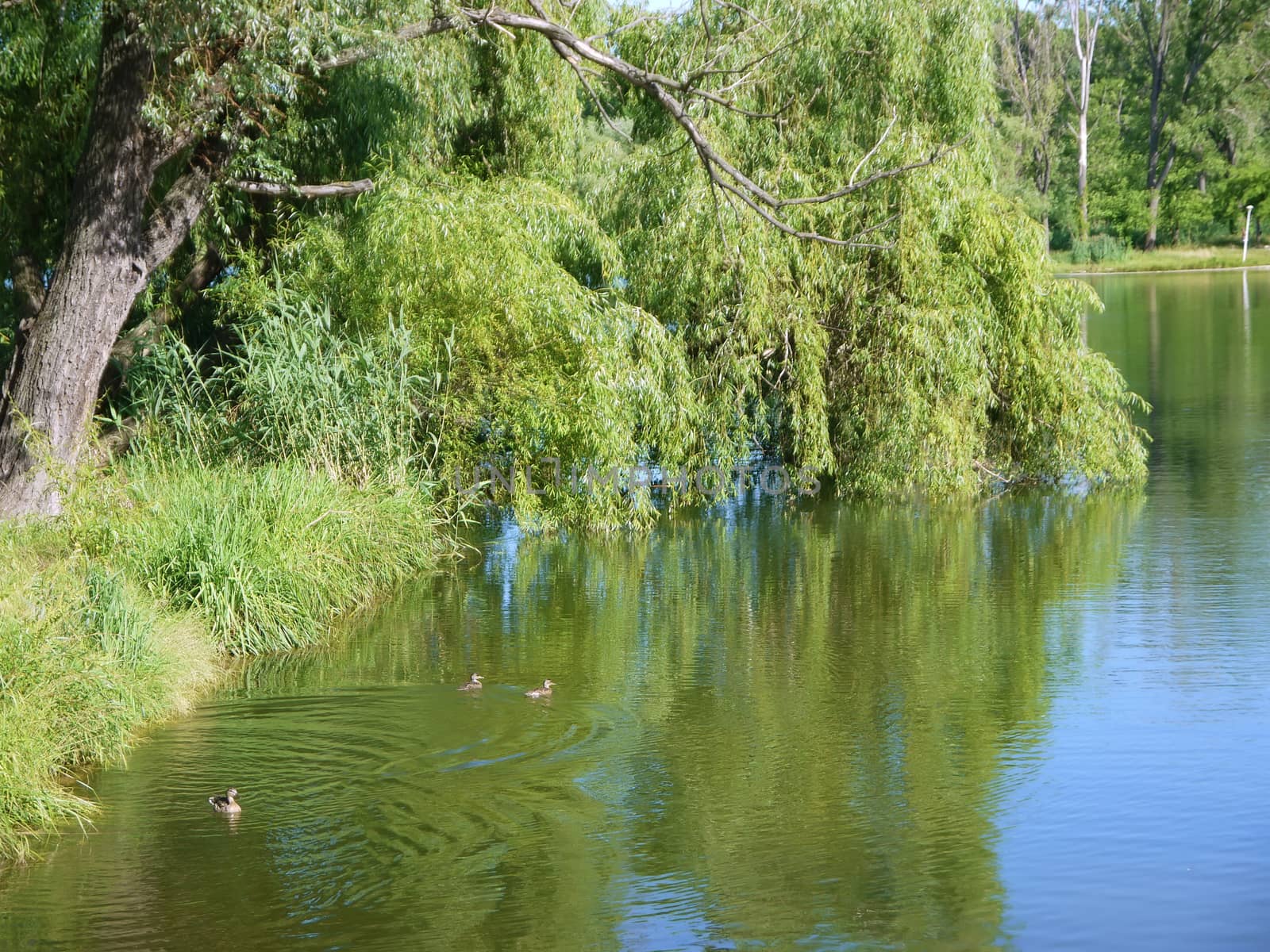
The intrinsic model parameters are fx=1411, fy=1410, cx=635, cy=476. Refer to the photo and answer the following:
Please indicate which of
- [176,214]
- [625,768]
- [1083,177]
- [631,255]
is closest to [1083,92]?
[1083,177]

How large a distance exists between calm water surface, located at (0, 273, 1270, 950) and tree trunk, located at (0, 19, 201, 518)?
2.86 meters

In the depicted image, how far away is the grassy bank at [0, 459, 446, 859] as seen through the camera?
6652 millimetres

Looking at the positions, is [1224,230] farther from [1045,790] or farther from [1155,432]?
[1045,790]

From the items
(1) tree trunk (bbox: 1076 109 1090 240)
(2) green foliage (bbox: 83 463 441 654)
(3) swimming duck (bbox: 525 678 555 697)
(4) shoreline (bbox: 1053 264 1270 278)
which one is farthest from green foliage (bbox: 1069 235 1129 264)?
(3) swimming duck (bbox: 525 678 555 697)

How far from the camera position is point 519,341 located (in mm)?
12195

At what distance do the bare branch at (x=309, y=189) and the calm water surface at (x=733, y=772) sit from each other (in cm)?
375

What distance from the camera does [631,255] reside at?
13.5 m

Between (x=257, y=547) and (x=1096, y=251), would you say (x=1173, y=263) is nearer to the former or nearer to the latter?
(x=1096, y=251)

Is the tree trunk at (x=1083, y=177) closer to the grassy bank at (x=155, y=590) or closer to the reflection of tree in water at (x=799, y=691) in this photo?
the reflection of tree in water at (x=799, y=691)

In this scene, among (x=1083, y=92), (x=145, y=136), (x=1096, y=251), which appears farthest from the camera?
(x=1096, y=251)

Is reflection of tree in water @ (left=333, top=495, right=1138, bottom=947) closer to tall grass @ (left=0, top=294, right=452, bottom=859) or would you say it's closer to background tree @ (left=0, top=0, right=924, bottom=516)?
tall grass @ (left=0, top=294, right=452, bottom=859)

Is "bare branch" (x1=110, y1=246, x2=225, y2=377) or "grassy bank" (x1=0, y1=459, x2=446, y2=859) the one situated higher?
"bare branch" (x1=110, y1=246, x2=225, y2=377)

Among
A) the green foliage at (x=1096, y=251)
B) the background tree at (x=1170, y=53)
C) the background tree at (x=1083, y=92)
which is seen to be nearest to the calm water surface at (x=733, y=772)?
the background tree at (x=1083, y=92)

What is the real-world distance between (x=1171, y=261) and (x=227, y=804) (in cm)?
5306
